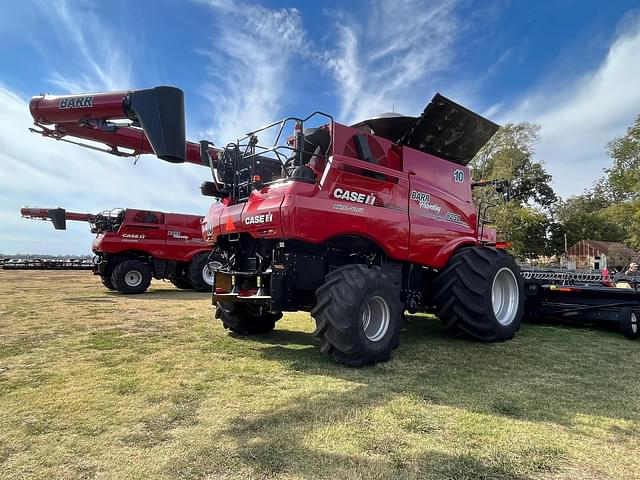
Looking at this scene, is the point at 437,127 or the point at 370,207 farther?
the point at 437,127

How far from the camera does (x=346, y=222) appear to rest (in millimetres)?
4863

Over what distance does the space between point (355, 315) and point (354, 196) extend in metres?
1.46

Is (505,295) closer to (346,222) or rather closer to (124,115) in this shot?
(346,222)

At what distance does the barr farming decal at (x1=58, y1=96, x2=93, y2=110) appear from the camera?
5.10 m

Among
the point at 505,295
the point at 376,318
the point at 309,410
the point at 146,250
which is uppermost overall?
the point at 146,250

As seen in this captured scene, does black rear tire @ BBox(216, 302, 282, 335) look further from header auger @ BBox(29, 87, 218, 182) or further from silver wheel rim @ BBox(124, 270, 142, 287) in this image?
silver wheel rim @ BBox(124, 270, 142, 287)

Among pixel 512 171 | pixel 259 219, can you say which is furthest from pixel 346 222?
pixel 512 171

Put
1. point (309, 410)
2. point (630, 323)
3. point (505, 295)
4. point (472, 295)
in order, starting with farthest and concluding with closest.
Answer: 1. point (505, 295)
2. point (630, 323)
3. point (472, 295)
4. point (309, 410)

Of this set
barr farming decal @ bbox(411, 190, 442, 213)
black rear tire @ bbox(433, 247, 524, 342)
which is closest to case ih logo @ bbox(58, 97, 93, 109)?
barr farming decal @ bbox(411, 190, 442, 213)

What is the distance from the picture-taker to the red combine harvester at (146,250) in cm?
1345

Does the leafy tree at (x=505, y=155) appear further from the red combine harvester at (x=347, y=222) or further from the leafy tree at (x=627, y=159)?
the red combine harvester at (x=347, y=222)

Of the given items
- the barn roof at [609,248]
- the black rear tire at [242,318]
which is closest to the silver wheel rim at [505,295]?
the black rear tire at [242,318]

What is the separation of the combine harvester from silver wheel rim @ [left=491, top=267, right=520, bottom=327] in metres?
0.02

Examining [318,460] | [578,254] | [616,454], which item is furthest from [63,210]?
[578,254]
